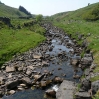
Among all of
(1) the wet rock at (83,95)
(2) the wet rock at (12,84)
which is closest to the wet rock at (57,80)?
(2) the wet rock at (12,84)

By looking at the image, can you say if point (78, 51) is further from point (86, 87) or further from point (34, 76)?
point (86, 87)

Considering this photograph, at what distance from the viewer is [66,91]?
27.5 m

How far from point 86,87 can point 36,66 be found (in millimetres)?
16690

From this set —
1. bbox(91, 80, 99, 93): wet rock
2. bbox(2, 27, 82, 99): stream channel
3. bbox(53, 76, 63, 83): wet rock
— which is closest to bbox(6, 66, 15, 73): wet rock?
bbox(2, 27, 82, 99): stream channel

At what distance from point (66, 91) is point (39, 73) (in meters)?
9.89

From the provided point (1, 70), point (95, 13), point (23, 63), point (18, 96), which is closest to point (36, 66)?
point (23, 63)

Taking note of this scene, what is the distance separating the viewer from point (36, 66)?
1591 inches

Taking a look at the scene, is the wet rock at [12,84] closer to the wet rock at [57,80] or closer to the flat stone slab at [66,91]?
the wet rock at [57,80]

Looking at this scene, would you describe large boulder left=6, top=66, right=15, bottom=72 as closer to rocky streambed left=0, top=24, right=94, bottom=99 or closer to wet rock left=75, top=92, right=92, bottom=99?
rocky streambed left=0, top=24, right=94, bottom=99

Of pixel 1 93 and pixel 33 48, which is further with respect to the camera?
pixel 33 48

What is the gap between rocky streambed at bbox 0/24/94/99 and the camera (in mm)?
28906

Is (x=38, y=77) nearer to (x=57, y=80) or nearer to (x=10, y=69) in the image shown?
(x=57, y=80)

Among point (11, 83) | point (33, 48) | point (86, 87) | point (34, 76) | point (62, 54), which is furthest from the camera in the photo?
point (33, 48)

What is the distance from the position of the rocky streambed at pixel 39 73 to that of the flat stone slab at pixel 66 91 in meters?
1.09
